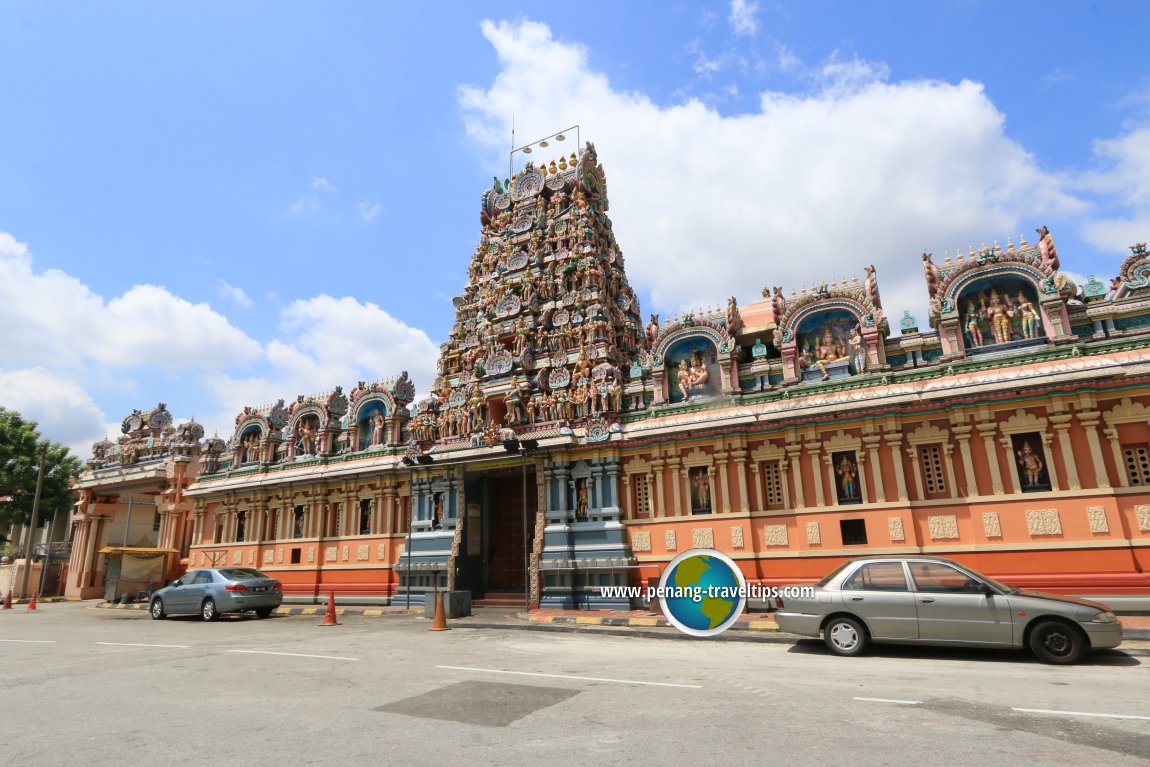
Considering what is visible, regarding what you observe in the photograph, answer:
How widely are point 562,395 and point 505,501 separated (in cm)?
501

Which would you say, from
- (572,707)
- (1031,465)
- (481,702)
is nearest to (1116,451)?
(1031,465)

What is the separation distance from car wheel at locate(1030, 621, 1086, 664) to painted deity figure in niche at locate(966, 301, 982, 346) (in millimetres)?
9904

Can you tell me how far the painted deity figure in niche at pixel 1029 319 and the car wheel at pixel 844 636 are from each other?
10829 millimetres

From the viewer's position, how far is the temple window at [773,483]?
19.1 m

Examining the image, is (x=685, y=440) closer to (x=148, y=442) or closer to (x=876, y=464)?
(x=876, y=464)

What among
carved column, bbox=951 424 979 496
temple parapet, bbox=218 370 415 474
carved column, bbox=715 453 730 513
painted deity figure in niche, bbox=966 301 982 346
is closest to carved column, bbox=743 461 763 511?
carved column, bbox=715 453 730 513

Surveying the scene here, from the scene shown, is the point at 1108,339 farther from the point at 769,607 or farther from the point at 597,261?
the point at 597,261

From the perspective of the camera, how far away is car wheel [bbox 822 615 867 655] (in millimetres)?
10594

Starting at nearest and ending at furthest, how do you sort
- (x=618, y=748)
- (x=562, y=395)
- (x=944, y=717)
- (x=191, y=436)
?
(x=618, y=748), (x=944, y=717), (x=562, y=395), (x=191, y=436)

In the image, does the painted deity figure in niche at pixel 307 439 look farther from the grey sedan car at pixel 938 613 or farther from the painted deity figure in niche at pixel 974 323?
the painted deity figure in niche at pixel 974 323

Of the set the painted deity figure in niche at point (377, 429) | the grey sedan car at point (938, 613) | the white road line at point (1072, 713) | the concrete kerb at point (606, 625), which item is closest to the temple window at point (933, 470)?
the concrete kerb at point (606, 625)

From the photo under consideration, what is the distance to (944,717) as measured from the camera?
647 cm

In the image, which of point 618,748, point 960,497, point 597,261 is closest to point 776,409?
point 960,497

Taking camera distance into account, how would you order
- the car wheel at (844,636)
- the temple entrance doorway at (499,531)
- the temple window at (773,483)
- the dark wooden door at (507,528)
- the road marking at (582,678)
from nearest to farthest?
1. the road marking at (582,678)
2. the car wheel at (844,636)
3. the temple window at (773,483)
4. the temple entrance doorway at (499,531)
5. the dark wooden door at (507,528)
